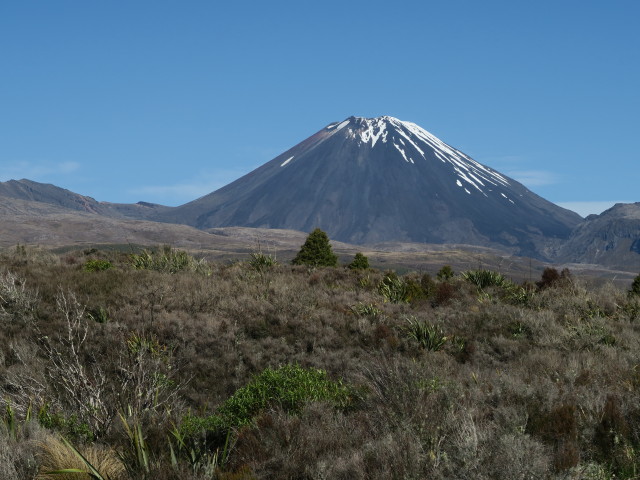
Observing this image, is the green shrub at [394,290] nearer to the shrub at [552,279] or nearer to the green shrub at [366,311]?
the green shrub at [366,311]

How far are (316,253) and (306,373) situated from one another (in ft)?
51.4

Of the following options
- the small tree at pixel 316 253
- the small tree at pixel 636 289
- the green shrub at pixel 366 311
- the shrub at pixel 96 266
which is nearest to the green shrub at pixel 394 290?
the green shrub at pixel 366 311

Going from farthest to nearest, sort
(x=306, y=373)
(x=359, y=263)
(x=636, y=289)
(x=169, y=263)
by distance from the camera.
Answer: (x=359, y=263), (x=169, y=263), (x=636, y=289), (x=306, y=373)

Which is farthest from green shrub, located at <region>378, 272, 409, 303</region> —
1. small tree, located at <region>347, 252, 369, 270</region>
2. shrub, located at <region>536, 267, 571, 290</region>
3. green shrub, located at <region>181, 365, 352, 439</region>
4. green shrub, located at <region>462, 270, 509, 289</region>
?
green shrub, located at <region>181, 365, 352, 439</region>

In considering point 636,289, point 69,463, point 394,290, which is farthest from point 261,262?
point 69,463

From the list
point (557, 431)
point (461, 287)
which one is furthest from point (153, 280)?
point (557, 431)

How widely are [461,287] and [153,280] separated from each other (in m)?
9.01

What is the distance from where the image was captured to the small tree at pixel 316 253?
2403 cm

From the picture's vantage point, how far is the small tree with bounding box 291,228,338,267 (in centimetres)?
2403

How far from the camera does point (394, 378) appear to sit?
7.20 m

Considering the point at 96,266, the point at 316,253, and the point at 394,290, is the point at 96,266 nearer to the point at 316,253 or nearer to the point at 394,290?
the point at 394,290

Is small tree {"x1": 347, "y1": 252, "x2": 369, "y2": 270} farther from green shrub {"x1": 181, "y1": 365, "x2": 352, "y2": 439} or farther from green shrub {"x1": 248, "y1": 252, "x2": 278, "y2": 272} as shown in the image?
green shrub {"x1": 181, "y1": 365, "x2": 352, "y2": 439}

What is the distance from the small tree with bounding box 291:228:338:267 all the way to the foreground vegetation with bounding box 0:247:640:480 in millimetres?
2328

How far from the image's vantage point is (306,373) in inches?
346
